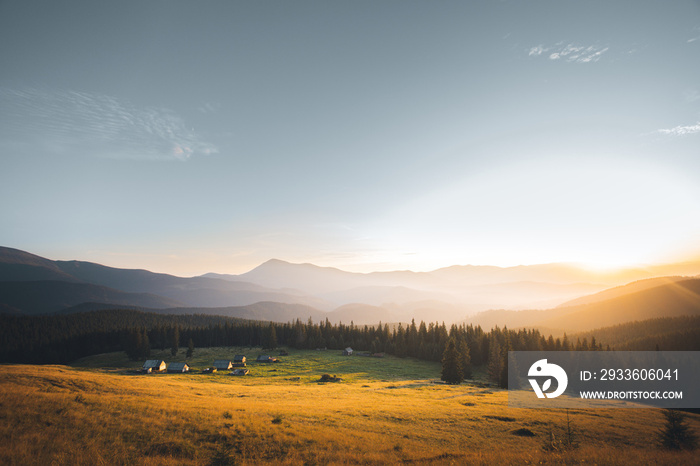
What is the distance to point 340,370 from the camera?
89.6 metres

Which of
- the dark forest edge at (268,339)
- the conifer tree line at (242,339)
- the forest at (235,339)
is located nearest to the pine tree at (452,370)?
the conifer tree line at (242,339)

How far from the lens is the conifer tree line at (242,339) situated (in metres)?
109

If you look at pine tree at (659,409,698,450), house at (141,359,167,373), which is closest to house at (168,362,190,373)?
house at (141,359,167,373)

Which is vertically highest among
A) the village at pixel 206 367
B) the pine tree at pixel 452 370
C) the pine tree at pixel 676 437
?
the pine tree at pixel 676 437

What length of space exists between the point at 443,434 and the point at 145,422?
24229mm

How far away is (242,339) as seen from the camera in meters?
156

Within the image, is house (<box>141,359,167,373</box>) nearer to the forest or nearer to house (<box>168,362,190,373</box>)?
house (<box>168,362,190,373</box>)

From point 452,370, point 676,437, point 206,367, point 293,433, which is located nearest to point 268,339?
point 206,367

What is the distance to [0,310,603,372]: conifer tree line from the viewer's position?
356 feet

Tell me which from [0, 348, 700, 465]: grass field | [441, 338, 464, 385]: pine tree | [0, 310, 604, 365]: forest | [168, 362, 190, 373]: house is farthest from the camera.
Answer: [0, 310, 604, 365]: forest

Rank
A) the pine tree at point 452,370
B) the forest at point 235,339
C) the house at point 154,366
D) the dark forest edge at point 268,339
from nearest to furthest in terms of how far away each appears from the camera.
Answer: the pine tree at point 452,370, the house at point 154,366, the dark forest edge at point 268,339, the forest at point 235,339

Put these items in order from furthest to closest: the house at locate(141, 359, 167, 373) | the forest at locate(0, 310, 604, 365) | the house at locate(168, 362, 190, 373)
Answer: the forest at locate(0, 310, 604, 365)
the house at locate(168, 362, 190, 373)
the house at locate(141, 359, 167, 373)

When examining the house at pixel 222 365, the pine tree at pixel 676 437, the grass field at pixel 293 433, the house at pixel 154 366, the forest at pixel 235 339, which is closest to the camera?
the grass field at pixel 293 433

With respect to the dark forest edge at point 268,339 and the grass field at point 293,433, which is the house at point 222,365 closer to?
the dark forest edge at point 268,339
